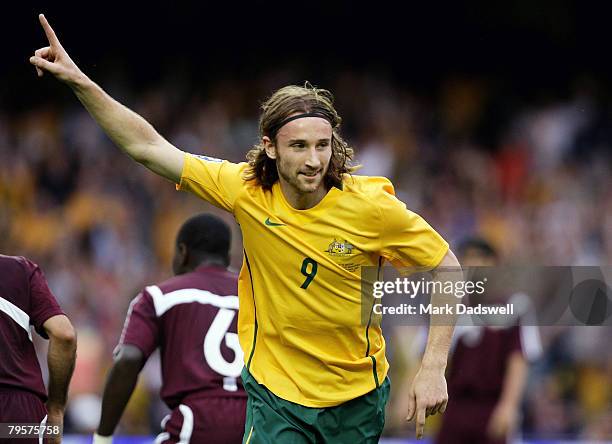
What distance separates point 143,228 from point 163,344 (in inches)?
318

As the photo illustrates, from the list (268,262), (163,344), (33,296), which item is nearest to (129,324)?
(163,344)

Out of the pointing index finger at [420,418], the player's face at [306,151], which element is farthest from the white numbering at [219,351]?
the pointing index finger at [420,418]

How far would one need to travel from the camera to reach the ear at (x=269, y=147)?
5691 mm

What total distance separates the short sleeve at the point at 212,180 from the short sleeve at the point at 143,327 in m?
1.39

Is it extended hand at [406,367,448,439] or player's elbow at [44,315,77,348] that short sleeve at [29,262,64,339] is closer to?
player's elbow at [44,315,77,348]

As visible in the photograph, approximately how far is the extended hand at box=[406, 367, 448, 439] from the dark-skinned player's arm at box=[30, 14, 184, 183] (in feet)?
4.82

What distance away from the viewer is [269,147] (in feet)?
18.8

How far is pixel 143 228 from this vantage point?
49.1 ft

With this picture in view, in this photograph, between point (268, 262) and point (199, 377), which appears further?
point (199, 377)

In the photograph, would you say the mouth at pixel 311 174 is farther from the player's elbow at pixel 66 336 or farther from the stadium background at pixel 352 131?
the stadium background at pixel 352 131

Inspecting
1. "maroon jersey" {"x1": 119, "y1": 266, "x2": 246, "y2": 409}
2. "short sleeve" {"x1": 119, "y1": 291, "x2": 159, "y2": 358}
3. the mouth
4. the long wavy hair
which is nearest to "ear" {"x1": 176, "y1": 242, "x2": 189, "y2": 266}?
"maroon jersey" {"x1": 119, "y1": 266, "x2": 246, "y2": 409}

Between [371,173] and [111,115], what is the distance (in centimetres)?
980

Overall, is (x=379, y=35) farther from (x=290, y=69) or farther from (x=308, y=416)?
(x=308, y=416)

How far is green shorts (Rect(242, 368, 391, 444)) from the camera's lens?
550 centimetres
